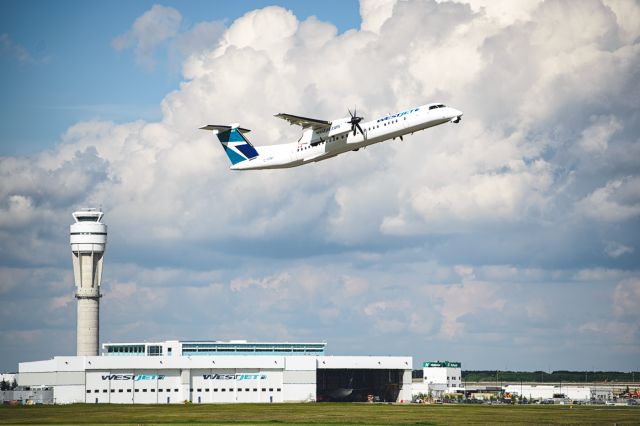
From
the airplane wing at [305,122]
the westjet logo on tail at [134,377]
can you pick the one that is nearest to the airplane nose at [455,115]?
the airplane wing at [305,122]

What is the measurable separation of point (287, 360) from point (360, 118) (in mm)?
91974

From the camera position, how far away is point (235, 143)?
124 metres

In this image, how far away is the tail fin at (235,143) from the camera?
396 feet

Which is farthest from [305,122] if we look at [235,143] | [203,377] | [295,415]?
[203,377]

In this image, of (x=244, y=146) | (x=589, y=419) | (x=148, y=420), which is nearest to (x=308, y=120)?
(x=244, y=146)

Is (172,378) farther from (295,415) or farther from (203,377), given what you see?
(295,415)

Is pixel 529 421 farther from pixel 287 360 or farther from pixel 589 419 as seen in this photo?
pixel 287 360

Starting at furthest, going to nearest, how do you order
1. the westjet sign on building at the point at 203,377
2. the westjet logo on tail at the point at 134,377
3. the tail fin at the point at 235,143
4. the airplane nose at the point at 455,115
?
the westjet sign on building at the point at 203,377, the westjet logo on tail at the point at 134,377, the tail fin at the point at 235,143, the airplane nose at the point at 455,115

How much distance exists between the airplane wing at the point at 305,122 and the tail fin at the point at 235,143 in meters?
10.2

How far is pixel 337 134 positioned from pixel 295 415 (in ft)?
160

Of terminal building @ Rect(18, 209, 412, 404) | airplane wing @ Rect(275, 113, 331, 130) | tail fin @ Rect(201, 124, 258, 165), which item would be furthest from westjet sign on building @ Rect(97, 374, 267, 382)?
airplane wing @ Rect(275, 113, 331, 130)

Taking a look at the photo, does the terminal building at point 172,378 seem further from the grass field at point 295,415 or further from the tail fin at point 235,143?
the tail fin at point 235,143

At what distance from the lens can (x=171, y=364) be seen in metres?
183

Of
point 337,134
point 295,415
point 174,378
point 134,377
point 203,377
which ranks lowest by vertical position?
point 295,415
